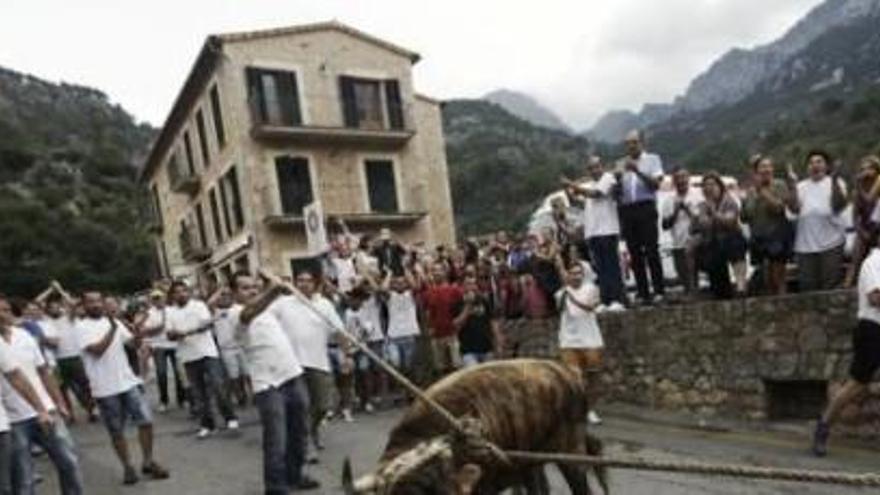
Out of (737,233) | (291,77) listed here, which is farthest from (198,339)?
(291,77)

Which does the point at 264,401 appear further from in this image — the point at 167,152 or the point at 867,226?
the point at 167,152

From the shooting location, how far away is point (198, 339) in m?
13.3

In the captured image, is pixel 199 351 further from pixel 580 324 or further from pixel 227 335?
pixel 580 324

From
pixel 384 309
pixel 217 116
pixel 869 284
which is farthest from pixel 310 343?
pixel 217 116

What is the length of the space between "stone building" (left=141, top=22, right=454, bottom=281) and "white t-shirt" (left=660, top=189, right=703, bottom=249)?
20727 millimetres

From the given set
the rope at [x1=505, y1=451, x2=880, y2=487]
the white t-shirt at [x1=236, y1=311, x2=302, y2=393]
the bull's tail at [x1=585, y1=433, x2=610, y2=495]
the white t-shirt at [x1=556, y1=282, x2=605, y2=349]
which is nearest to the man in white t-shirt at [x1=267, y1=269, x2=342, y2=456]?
the white t-shirt at [x1=236, y1=311, x2=302, y2=393]

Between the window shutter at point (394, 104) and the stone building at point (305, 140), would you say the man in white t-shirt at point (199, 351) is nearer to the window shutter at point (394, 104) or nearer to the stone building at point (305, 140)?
the stone building at point (305, 140)

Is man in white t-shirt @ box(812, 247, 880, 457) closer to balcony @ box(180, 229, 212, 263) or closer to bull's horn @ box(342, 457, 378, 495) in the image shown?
bull's horn @ box(342, 457, 378, 495)

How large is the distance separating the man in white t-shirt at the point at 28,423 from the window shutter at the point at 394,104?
1129 inches

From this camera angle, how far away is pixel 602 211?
12.4 metres

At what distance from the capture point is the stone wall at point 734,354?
32.8ft

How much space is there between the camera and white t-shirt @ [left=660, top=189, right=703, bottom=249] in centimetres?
1205

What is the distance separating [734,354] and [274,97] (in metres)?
25.5

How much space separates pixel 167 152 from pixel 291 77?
13344mm
